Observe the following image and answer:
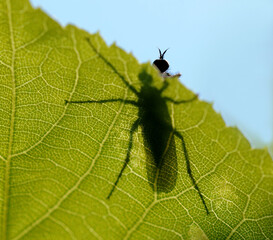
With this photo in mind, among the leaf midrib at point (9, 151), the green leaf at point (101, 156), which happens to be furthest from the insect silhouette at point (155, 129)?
the leaf midrib at point (9, 151)

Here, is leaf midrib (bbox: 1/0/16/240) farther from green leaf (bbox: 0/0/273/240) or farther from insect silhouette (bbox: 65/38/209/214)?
insect silhouette (bbox: 65/38/209/214)

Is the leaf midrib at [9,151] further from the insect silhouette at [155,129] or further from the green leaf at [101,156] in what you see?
the insect silhouette at [155,129]

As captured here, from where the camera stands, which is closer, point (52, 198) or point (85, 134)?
point (52, 198)

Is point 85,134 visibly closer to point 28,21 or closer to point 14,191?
point 14,191

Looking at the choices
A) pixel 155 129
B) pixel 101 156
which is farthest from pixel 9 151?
pixel 155 129

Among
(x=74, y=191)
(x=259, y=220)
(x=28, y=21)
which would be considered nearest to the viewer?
(x=28, y=21)

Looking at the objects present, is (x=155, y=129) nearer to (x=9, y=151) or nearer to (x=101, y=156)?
(x=101, y=156)

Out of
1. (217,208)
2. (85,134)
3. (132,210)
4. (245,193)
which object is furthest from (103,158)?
(245,193)
